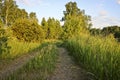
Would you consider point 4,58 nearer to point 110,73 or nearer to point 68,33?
point 110,73

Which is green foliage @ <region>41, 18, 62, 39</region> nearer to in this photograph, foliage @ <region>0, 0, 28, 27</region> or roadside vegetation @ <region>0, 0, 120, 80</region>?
roadside vegetation @ <region>0, 0, 120, 80</region>

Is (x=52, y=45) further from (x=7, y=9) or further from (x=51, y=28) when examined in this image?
(x=51, y=28)

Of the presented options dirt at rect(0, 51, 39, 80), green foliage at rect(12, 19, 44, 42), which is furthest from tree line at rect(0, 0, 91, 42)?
dirt at rect(0, 51, 39, 80)

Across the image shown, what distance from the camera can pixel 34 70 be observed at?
7980 millimetres

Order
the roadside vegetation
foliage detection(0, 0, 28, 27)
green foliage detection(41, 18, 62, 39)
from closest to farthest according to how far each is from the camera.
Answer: the roadside vegetation
foliage detection(0, 0, 28, 27)
green foliage detection(41, 18, 62, 39)

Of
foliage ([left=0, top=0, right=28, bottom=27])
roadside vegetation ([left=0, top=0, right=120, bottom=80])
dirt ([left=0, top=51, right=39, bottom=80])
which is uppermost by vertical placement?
foliage ([left=0, top=0, right=28, bottom=27])

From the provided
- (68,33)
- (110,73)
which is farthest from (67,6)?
(110,73)

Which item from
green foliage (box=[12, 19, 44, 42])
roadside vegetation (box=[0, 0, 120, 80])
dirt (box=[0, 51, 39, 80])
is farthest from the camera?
green foliage (box=[12, 19, 44, 42])

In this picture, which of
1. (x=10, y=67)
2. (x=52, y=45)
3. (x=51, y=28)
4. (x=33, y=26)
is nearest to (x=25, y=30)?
(x=33, y=26)

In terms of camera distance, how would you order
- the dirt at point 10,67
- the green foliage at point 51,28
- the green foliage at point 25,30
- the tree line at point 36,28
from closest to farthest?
1. the dirt at point 10,67
2. the tree line at point 36,28
3. the green foliage at point 25,30
4. the green foliage at point 51,28

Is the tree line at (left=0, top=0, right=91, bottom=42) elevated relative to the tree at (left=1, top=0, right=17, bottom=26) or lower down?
lower down

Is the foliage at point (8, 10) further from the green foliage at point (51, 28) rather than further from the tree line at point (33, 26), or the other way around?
the green foliage at point (51, 28)

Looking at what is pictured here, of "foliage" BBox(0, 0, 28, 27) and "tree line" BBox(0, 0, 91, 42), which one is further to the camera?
"foliage" BBox(0, 0, 28, 27)

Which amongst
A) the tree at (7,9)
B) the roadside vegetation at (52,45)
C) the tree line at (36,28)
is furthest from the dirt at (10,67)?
the tree at (7,9)
